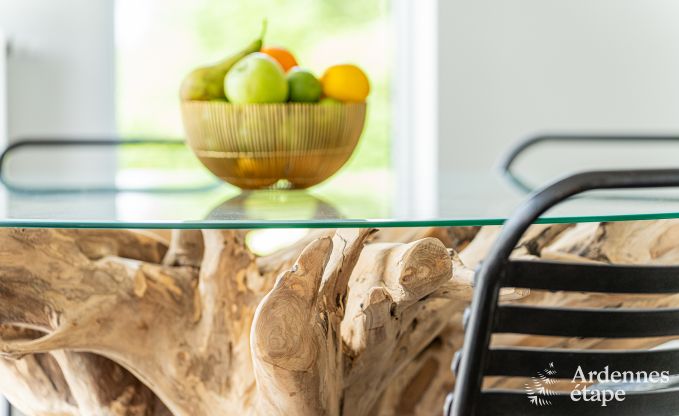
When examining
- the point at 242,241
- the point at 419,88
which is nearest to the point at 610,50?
the point at 419,88

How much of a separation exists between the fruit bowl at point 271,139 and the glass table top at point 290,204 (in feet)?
0.12

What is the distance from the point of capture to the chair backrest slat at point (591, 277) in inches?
37.4

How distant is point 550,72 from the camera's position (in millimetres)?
3273

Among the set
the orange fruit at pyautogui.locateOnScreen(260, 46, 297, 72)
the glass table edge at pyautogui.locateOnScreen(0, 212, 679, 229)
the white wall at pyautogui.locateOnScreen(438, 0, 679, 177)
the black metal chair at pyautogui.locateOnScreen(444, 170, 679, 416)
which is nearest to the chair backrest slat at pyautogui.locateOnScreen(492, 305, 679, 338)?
the black metal chair at pyautogui.locateOnScreen(444, 170, 679, 416)

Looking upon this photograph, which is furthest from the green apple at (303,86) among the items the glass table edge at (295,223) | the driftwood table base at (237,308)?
the glass table edge at (295,223)

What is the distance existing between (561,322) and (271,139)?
0.60m

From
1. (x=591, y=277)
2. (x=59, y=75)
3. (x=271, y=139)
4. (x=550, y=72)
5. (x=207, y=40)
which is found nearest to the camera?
(x=591, y=277)

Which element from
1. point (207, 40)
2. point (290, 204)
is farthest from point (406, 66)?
point (290, 204)

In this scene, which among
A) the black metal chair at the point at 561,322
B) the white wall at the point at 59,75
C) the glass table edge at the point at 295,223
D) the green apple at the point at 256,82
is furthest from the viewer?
the white wall at the point at 59,75

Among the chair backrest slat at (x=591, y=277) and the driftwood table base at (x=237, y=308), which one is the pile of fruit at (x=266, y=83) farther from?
the chair backrest slat at (x=591, y=277)

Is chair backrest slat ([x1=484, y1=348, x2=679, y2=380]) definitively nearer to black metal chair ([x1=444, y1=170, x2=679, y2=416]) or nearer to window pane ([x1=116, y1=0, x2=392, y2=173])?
black metal chair ([x1=444, y1=170, x2=679, y2=416])

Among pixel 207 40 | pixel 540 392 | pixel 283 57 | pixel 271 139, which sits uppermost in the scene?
pixel 207 40

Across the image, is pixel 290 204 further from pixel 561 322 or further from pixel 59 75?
pixel 59 75

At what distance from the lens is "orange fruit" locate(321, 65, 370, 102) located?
1458 millimetres
